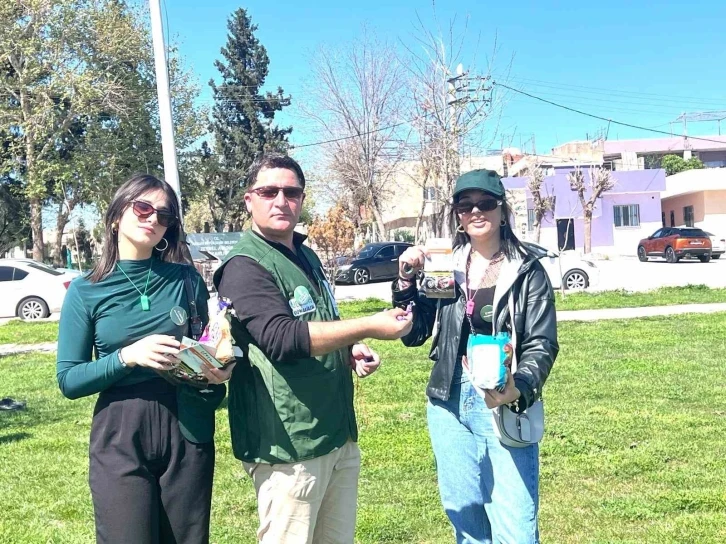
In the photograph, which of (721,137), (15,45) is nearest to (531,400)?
(15,45)

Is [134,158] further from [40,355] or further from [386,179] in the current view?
[40,355]

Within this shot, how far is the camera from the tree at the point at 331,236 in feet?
40.5

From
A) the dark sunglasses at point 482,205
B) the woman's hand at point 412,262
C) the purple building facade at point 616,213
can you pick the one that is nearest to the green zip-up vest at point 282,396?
the woman's hand at point 412,262

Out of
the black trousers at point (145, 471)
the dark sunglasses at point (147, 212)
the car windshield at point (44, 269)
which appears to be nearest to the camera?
the black trousers at point (145, 471)

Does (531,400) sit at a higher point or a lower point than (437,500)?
higher

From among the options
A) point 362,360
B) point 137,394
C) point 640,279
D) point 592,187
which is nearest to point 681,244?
point 592,187

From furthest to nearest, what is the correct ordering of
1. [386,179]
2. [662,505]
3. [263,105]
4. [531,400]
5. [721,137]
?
[721,137] < [263,105] < [386,179] < [662,505] < [531,400]

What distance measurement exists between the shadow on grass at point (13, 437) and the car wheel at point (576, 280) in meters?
14.2

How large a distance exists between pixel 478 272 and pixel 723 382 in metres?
5.54

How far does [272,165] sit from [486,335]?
99 centimetres

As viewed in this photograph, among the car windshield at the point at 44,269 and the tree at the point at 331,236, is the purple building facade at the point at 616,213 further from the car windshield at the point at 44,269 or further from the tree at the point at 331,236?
the car windshield at the point at 44,269

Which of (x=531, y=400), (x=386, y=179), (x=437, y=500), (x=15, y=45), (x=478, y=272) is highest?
(x=15, y=45)

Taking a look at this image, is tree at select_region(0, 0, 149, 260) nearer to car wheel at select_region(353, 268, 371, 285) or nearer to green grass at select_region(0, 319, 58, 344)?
car wheel at select_region(353, 268, 371, 285)

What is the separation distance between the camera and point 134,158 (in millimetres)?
30875
